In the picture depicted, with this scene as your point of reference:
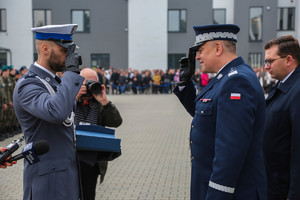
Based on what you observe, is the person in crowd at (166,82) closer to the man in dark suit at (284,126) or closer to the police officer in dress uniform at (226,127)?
the man in dark suit at (284,126)

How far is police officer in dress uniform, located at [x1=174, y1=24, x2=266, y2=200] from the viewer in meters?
2.18

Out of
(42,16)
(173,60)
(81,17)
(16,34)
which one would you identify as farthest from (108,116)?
(42,16)

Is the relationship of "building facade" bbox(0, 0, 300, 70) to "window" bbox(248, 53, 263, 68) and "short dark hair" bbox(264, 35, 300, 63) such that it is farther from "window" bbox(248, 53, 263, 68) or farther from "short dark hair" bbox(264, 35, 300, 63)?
"short dark hair" bbox(264, 35, 300, 63)

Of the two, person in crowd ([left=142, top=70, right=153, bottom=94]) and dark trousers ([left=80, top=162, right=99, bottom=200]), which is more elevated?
dark trousers ([left=80, top=162, right=99, bottom=200])

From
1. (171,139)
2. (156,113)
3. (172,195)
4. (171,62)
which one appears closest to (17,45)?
(171,62)

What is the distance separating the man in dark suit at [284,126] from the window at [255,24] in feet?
102

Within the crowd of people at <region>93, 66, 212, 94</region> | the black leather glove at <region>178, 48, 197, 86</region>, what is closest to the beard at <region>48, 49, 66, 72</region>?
the black leather glove at <region>178, 48, 197, 86</region>

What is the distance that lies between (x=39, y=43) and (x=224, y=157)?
149 centimetres

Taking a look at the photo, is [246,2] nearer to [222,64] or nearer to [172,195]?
[172,195]

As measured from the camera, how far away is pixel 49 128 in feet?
8.27

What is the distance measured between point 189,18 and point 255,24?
234 inches

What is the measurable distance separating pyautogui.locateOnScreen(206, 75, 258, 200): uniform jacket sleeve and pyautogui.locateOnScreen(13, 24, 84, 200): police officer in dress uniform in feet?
3.20

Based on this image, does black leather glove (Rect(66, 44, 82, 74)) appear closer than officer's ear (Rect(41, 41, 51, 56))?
Yes

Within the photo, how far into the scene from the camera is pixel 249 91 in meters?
2.22
